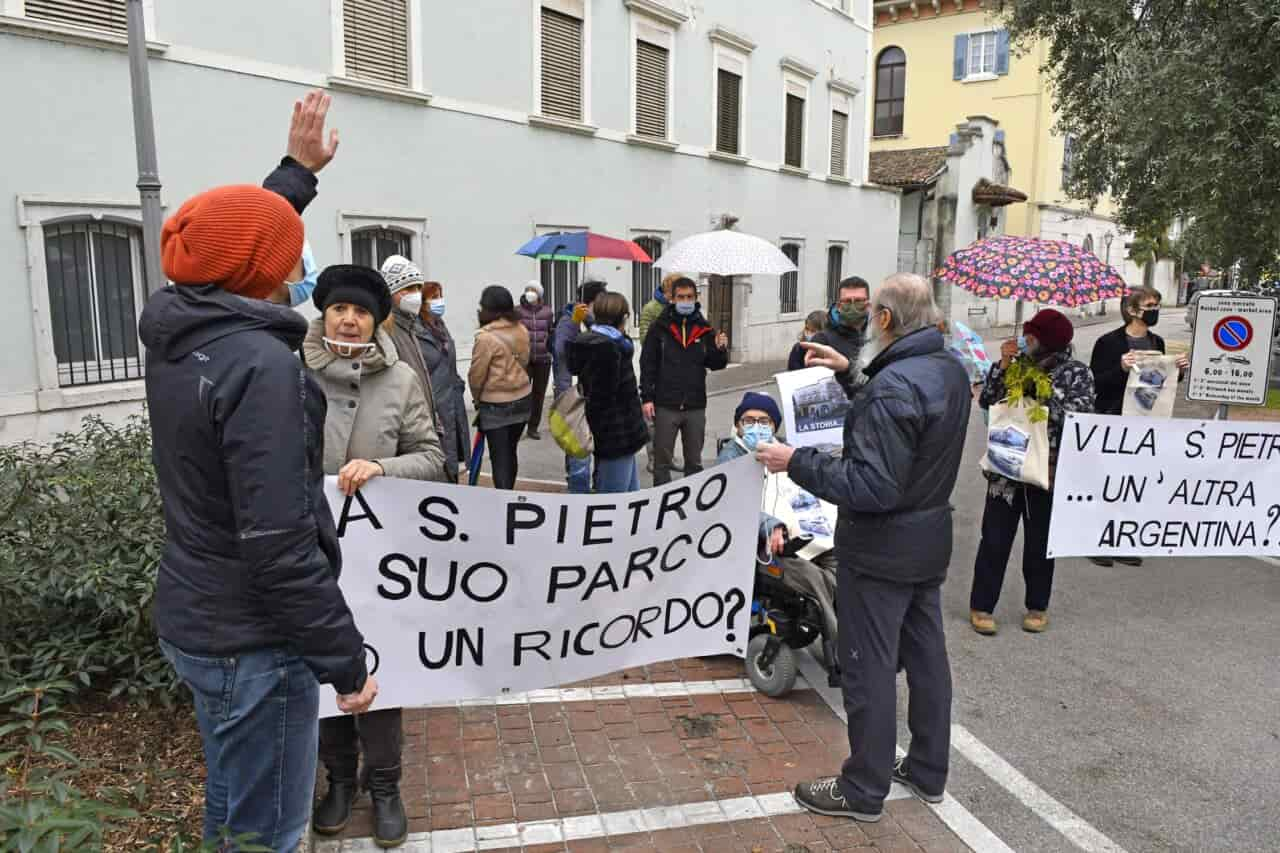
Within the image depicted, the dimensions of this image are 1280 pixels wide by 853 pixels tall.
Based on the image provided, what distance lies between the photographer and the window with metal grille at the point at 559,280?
15.3 m

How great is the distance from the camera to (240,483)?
6.68 feet

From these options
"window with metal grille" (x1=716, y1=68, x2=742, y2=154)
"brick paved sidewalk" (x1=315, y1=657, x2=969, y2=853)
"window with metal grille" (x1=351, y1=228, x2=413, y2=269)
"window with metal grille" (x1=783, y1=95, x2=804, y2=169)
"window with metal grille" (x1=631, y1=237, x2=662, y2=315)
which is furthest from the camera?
"window with metal grille" (x1=783, y1=95, x2=804, y2=169)

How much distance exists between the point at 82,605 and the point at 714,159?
665 inches

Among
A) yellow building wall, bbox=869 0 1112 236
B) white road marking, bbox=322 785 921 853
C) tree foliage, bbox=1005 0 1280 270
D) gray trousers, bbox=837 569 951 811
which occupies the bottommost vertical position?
white road marking, bbox=322 785 921 853

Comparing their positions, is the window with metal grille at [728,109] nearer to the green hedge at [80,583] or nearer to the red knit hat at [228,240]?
the green hedge at [80,583]

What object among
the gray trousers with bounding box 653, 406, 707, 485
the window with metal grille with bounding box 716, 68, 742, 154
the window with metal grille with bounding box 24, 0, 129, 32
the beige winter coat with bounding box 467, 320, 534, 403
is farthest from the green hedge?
the window with metal grille with bounding box 716, 68, 742, 154

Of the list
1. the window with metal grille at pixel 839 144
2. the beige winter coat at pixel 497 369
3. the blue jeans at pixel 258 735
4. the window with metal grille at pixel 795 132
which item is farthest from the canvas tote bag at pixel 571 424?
the window with metal grille at pixel 839 144

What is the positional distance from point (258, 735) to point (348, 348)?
4.47 feet

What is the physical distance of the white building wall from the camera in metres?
9.03

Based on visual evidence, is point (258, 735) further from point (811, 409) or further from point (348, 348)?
point (811, 409)

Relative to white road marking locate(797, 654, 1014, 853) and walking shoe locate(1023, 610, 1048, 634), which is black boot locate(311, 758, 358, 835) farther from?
walking shoe locate(1023, 610, 1048, 634)

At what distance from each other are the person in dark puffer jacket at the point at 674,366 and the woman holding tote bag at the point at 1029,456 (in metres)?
2.73

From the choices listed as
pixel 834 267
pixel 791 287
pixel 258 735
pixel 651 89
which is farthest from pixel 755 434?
pixel 834 267

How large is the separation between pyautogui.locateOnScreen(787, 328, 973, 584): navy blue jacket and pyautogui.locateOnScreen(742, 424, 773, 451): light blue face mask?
1.36 meters
